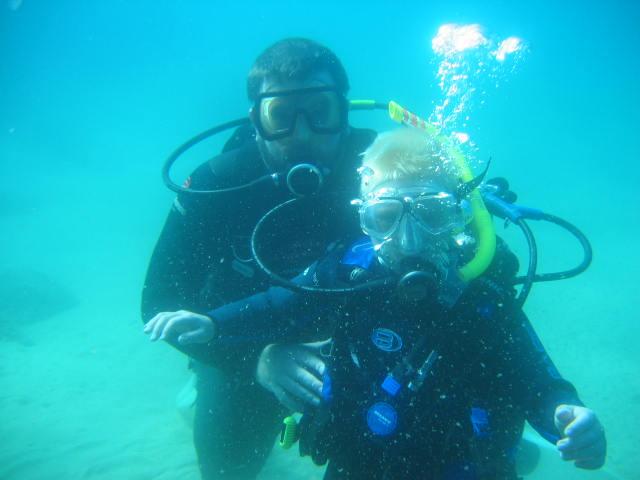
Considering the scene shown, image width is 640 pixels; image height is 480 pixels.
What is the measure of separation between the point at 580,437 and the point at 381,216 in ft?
5.07

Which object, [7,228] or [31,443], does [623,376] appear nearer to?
[31,443]

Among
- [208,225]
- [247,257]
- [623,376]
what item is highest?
[208,225]

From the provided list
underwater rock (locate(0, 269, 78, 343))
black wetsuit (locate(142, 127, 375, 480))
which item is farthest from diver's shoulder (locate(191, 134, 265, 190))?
underwater rock (locate(0, 269, 78, 343))

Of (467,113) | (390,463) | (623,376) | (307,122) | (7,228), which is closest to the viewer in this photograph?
(390,463)

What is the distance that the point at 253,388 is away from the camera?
384 centimetres

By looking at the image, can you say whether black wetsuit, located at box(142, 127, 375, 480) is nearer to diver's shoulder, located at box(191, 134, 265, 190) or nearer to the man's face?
diver's shoulder, located at box(191, 134, 265, 190)

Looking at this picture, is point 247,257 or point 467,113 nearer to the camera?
point 247,257

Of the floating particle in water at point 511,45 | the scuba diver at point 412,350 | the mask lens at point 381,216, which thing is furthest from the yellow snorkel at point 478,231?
the floating particle in water at point 511,45

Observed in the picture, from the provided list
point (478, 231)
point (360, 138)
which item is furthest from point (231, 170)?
point (478, 231)

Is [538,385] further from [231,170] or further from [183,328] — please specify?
Result: [231,170]

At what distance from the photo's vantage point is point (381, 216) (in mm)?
2541

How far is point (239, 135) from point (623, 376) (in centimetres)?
1392

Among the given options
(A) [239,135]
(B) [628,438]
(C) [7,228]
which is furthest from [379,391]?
(C) [7,228]

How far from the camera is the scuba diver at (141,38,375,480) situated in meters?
3.16
